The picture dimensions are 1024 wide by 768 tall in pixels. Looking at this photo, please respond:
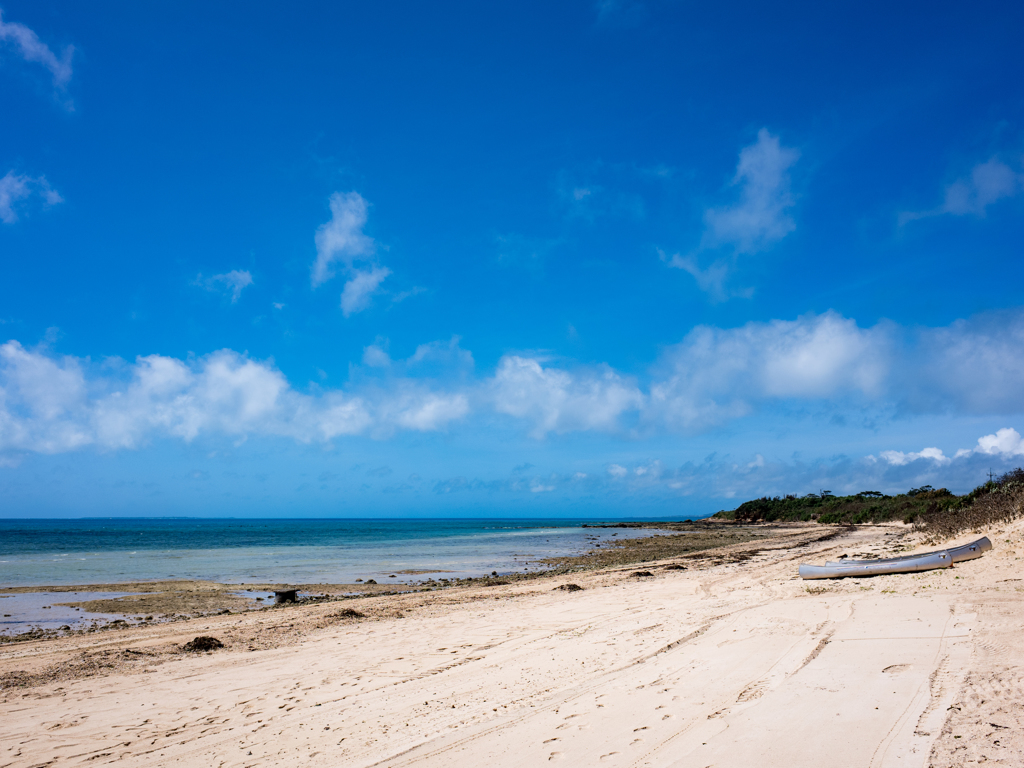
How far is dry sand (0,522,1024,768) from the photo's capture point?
17.9ft

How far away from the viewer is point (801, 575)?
51.7 ft

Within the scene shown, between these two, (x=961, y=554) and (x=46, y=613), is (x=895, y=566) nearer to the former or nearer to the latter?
(x=961, y=554)

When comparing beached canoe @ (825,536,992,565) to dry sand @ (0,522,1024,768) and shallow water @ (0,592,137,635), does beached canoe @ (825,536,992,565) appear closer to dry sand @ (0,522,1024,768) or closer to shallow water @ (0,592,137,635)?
dry sand @ (0,522,1024,768)

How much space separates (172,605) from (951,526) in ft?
97.1

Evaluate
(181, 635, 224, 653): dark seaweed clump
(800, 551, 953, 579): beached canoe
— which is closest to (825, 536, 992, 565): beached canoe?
(800, 551, 953, 579): beached canoe

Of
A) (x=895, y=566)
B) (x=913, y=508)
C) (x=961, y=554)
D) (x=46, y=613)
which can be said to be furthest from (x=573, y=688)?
(x=913, y=508)

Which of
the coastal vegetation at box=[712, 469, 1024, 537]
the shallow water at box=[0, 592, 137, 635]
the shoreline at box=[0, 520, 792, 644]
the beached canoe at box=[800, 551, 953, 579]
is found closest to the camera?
the beached canoe at box=[800, 551, 953, 579]

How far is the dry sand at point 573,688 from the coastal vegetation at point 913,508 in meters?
10.1

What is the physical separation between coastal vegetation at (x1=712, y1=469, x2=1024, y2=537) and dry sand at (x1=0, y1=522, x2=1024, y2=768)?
10056 millimetres

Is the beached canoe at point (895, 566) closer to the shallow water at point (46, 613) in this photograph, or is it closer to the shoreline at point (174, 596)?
the shoreline at point (174, 596)

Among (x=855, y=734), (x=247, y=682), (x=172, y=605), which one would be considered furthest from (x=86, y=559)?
(x=855, y=734)

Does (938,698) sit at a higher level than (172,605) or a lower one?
higher

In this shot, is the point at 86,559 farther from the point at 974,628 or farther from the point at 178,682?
the point at 974,628

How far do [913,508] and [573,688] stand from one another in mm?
57266
